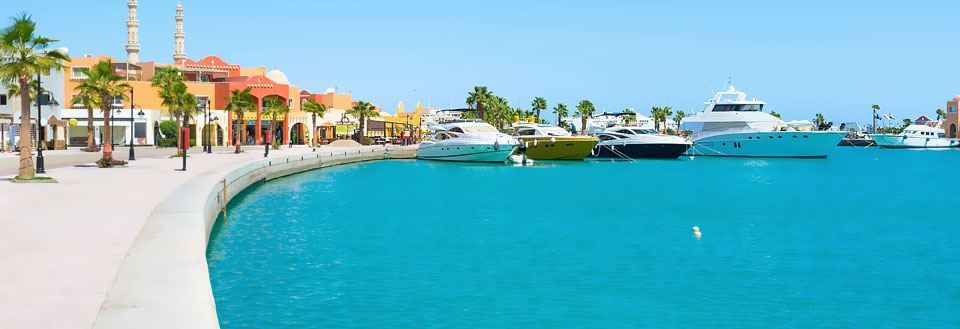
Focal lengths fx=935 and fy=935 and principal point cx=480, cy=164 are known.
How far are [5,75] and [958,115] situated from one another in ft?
564

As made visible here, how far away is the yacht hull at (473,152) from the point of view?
2591 inches

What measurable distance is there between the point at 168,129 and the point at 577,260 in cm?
6731

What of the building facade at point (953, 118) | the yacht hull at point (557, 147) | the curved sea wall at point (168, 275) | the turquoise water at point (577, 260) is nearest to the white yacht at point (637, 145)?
the yacht hull at point (557, 147)

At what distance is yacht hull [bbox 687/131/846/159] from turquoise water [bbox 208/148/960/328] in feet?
143

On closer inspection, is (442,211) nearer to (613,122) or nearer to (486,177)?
(486,177)

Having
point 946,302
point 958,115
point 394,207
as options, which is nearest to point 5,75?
point 394,207

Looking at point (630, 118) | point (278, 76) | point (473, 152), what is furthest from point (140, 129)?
point (630, 118)

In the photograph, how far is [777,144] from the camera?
8469 cm

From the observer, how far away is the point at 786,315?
1491cm

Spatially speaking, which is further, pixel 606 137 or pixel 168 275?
pixel 606 137

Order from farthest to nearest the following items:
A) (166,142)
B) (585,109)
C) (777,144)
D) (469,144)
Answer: (585,109)
(777,144)
(166,142)
(469,144)

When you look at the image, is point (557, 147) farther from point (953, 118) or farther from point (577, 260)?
point (953, 118)

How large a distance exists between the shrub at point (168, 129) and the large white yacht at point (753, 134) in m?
48.0

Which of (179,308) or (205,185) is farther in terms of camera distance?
(205,185)
